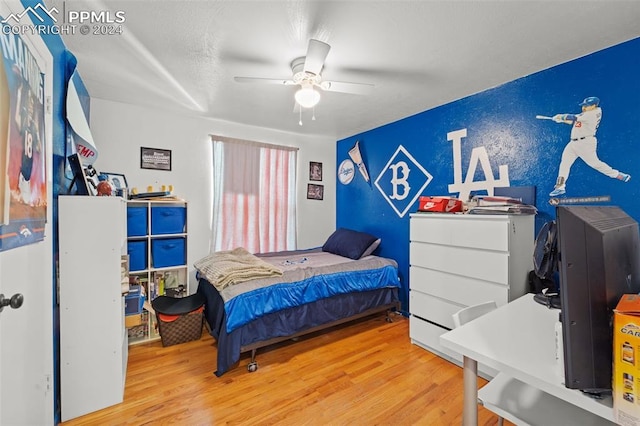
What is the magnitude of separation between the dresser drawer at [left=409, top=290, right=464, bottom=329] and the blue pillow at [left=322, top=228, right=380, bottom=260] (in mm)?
808

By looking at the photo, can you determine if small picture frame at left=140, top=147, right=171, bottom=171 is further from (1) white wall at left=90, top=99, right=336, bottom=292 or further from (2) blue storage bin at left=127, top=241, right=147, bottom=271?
(2) blue storage bin at left=127, top=241, right=147, bottom=271

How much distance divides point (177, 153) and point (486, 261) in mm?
3226

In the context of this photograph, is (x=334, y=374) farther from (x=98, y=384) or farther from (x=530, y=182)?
(x=530, y=182)

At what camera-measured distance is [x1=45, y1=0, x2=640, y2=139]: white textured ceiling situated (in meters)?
1.47

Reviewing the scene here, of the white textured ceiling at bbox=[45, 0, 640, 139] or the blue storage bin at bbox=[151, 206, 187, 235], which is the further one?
the blue storage bin at bbox=[151, 206, 187, 235]

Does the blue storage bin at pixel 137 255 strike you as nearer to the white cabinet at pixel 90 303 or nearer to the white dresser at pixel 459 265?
the white cabinet at pixel 90 303

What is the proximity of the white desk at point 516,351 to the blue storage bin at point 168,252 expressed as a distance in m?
2.62

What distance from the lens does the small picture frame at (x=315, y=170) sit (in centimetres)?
399

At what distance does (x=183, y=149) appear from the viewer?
3.11 metres

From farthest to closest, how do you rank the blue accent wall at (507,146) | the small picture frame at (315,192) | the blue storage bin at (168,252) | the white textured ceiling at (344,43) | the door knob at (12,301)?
the small picture frame at (315,192)
the blue storage bin at (168,252)
the blue accent wall at (507,146)
the white textured ceiling at (344,43)
the door knob at (12,301)

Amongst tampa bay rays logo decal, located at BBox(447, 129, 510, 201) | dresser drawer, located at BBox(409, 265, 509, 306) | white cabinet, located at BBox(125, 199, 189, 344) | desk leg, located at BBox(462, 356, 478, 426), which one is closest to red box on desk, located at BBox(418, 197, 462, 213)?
tampa bay rays logo decal, located at BBox(447, 129, 510, 201)

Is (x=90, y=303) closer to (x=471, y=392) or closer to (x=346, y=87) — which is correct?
(x=471, y=392)

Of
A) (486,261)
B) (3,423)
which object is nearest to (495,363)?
(486,261)

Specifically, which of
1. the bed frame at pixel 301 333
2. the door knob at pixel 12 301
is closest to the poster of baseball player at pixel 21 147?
the door knob at pixel 12 301
